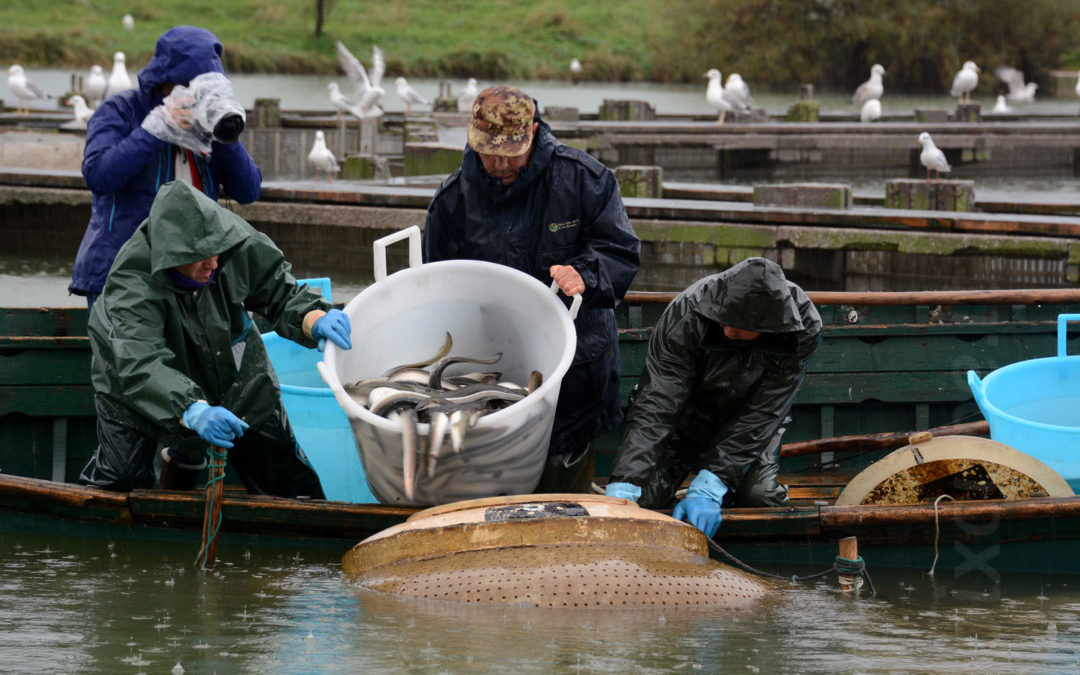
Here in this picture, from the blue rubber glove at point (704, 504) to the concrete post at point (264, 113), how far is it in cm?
2028

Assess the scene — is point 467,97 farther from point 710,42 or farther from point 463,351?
point 710,42

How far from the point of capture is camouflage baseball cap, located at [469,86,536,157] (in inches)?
187

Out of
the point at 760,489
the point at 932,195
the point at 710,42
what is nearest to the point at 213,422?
the point at 760,489

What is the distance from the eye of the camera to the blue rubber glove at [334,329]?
189 inches

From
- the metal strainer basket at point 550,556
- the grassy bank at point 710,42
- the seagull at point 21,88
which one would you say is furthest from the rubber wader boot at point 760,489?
the grassy bank at point 710,42

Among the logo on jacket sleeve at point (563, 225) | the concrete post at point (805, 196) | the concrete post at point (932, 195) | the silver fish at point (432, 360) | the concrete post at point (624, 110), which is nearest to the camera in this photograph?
the logo on jacket sleeve at point (563, 225)

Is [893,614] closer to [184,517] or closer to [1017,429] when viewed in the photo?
[1017,429]

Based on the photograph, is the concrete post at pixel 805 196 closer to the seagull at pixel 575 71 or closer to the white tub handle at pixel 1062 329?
the white tub handle at pixel 1062 329

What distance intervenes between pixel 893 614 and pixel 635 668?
125cm

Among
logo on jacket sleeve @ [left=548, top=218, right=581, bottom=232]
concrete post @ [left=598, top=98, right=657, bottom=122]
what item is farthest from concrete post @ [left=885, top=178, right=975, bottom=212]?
concrete post @ [left=598, top=98, right=657, bottom=122]

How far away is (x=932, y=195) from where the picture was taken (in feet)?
44.9

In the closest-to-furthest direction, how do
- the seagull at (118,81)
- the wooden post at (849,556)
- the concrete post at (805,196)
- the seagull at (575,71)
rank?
the wooden post at (849,556)
the concrete post at (805,196)
the seagull at (118,81)
the seagull at (575,71)

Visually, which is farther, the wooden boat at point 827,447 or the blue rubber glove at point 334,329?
the wooden boat at point 827,447

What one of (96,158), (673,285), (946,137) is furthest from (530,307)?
(946,137)
